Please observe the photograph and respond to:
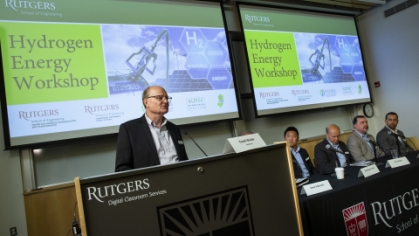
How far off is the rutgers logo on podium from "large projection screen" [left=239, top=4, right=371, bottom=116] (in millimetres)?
2262

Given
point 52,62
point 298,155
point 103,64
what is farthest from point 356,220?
point 52,62

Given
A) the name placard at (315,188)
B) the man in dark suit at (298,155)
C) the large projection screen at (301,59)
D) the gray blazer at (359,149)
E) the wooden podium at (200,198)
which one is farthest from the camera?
the large projection screen at (301,59)

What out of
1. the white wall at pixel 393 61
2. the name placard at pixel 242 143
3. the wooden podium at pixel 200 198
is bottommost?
the wooden podium at pixel 200 198

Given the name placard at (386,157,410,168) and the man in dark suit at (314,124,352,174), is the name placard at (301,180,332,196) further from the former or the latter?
the man in dark suit at (314,124,352,174)

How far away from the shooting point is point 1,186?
9.05 ft

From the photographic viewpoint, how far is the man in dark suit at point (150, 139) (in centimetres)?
170

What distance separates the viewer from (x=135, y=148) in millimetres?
1717

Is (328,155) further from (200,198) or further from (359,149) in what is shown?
(200,198)

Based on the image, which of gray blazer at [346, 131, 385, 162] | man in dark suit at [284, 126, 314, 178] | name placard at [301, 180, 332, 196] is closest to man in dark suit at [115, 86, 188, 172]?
name placard at [301, 180, 332, 196]

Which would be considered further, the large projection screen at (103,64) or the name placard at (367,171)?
the large projection screen at (103,64)

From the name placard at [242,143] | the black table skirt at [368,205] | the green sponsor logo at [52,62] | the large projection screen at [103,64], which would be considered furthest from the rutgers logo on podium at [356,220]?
the green sponsor logo at [52,62]

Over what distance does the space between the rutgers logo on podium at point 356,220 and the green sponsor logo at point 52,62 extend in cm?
247

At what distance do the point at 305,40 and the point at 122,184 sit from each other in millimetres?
4337

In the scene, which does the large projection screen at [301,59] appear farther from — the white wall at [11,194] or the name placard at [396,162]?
the white wall at [11,194]
